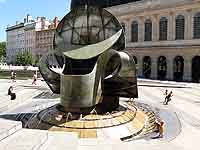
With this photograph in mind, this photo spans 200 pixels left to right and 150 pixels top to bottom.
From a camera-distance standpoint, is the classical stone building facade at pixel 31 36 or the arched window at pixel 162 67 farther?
the classical stone building facade at pixel 31 36

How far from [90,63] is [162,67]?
150 feet

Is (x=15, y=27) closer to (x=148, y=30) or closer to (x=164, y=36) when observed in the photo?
(x=148, y=30)

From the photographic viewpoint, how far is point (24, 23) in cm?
15138

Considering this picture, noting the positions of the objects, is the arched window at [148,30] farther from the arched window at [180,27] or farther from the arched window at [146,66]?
the arched window at [180,27]

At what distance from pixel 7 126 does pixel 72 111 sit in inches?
223

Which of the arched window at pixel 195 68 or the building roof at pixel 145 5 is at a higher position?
the building roof at pixel 145 5

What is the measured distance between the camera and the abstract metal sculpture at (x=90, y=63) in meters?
18.1

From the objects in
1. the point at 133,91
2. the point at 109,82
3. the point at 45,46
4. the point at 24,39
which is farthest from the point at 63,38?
the point at 24,39

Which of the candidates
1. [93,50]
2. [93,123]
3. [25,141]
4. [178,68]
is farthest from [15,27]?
[25,141]

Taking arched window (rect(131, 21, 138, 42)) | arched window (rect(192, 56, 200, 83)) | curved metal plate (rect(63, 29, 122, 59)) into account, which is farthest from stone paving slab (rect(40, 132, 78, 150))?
arched window (rect(131, 21, 138, 42))

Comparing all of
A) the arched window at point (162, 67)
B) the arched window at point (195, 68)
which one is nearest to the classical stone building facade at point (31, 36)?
the arched window at point (162, 67)

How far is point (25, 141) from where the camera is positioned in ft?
38.5

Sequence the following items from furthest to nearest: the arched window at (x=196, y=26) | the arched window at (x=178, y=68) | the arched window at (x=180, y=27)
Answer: the arched window at (x=178, y=68) < the arched window at (x=180, y=27) < the arched window at (x=196, y=26)

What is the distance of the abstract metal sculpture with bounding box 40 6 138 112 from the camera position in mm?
18094
